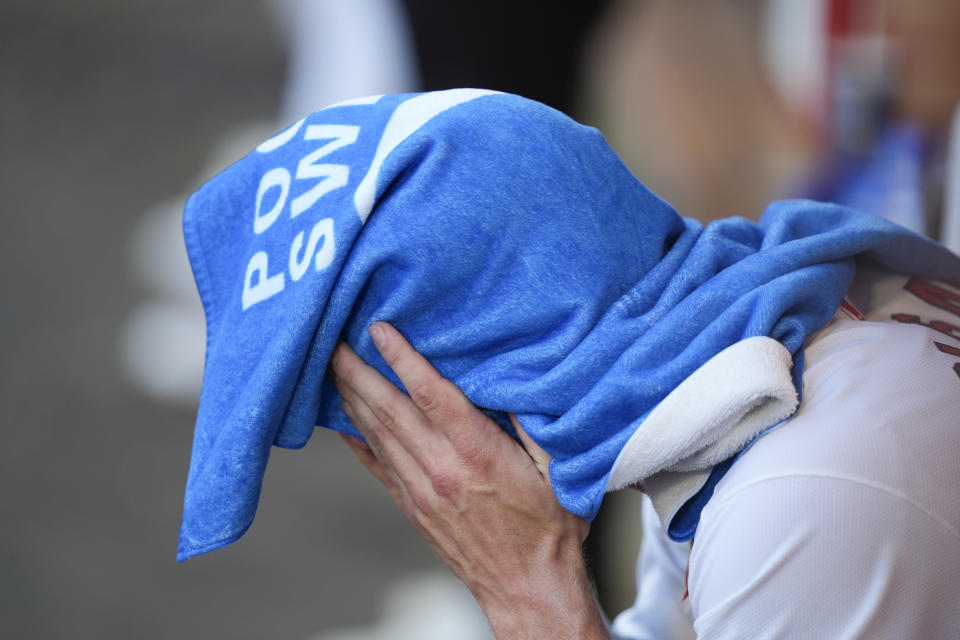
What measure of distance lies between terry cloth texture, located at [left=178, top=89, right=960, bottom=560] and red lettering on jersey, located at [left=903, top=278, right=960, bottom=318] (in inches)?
4.1

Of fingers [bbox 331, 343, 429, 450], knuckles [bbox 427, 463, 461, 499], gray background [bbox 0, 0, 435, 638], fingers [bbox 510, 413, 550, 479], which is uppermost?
fingers [bbox 331, 343, 429, 450]

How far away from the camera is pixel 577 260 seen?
59 cm

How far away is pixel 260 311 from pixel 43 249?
2.21 meters

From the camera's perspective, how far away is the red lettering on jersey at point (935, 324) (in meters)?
0.66

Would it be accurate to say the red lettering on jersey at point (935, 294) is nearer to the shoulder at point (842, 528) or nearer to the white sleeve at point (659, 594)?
the shoulder at point (842, 528)

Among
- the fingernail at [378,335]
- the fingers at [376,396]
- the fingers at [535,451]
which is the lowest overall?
the fingers at [535,451]

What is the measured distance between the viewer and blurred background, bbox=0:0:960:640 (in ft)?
5.75

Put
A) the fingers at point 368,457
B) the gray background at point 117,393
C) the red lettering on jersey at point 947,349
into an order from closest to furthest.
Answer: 1. the red lettering on jersey at point 947,349
2. the fingers at point 368,457
3. the gray background at point 117,393

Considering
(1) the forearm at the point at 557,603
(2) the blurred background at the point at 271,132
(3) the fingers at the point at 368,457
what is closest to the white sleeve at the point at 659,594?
(1) the forearm at the point at 557,603

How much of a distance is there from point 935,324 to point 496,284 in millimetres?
364

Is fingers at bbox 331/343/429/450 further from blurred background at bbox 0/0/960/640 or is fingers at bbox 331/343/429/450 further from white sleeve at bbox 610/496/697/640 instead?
blurred background at bbox 0/0/960/640

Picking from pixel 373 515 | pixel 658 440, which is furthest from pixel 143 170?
pixel 658 440

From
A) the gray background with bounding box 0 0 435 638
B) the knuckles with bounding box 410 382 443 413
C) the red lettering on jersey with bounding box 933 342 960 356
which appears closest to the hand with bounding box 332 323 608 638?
the knuckles with bounding box 410 382 443 413

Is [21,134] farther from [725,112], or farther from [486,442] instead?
[486,442]
